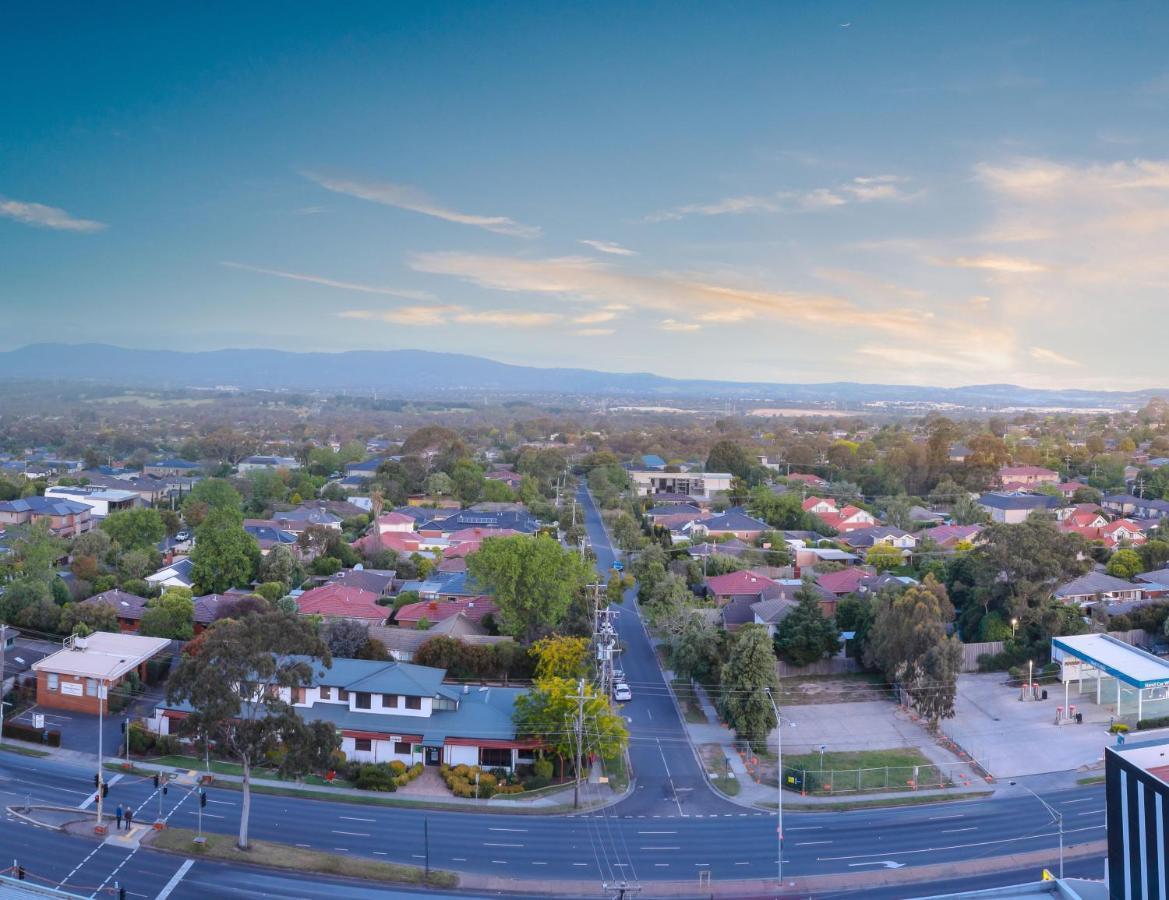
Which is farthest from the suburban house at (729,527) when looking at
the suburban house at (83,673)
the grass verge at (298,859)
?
the grass verge at (298,859)

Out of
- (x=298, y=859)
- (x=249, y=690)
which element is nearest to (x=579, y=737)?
(x=298, y=859)

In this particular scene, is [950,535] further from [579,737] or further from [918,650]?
[579,737]

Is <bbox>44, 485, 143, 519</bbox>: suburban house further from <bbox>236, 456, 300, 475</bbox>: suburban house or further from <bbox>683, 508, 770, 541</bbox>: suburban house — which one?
<bbox>683, 508, 770, 541</bbox>: suburban house

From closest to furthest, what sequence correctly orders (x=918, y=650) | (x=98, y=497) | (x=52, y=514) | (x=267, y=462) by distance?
(x=918, y=650), (x=52, y=514), (x=98, y=497), (x=267, y=462)

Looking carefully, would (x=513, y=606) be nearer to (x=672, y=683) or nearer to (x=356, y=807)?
(x=672, y=683)

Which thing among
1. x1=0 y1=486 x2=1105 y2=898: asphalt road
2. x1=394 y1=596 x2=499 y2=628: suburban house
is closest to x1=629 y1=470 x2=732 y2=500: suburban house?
x1=394 y1=596 x2=499 y2=628: suburban house
